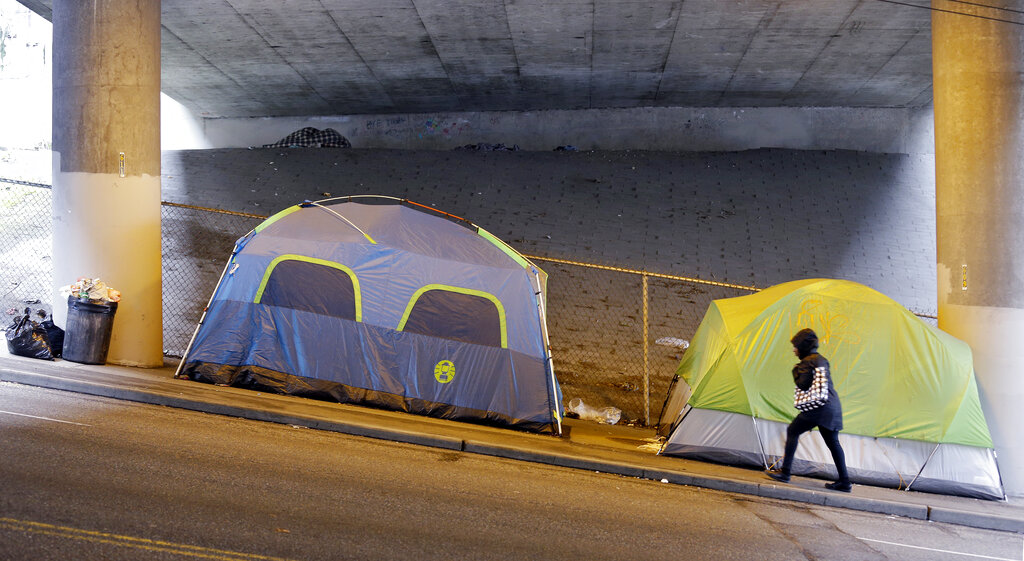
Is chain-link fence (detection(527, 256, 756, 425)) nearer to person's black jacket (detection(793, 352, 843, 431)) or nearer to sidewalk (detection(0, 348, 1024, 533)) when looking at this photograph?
sidewalk (detection(0, 348, 1024, 533))

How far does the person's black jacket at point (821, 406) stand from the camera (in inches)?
333

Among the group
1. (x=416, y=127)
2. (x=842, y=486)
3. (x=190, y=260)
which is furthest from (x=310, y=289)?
(x=416, y=127)

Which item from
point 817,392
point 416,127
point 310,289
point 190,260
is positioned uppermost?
point 416,127

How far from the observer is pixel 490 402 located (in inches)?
389

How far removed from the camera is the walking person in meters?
8.47

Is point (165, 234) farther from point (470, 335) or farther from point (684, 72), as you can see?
point (684, 72)

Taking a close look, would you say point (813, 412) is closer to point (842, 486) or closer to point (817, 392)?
point (817, 392)

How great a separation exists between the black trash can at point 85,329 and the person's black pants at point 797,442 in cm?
870

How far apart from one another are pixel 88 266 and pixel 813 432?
31.8 feet

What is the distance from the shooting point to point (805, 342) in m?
8.62

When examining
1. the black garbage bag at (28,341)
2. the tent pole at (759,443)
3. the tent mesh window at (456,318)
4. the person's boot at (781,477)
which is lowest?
the person's boot at (781,477)

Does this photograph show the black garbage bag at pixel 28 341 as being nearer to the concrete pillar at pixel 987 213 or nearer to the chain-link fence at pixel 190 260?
the chain-link fence at pixel 190 260

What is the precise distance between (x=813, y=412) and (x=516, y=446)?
3.25 meters

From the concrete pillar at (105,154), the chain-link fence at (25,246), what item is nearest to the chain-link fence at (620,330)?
the concrete pillar at (105,154)
